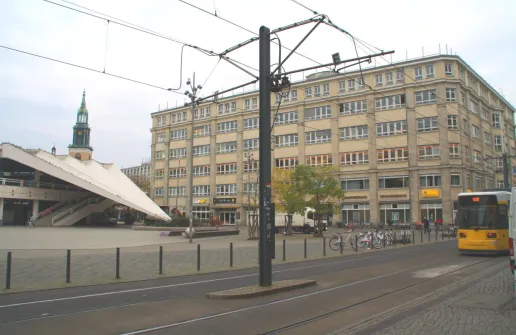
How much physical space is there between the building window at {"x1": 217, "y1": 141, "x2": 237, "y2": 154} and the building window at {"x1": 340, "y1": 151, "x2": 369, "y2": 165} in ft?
68.5

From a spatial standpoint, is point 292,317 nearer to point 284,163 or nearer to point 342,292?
point 342,292

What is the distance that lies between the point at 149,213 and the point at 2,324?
42.4 meters

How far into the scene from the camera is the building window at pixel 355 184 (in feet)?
197

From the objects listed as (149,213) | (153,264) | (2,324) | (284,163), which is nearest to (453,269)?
(153,264)

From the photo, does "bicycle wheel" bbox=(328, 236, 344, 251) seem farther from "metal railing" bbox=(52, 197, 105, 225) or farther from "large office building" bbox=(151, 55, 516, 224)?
"metal railing" bbox=(52, 197, 105, 225)

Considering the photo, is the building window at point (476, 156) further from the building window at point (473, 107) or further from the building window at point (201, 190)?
the building window at point (201, 190)

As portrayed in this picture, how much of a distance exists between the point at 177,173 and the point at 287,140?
25380mm

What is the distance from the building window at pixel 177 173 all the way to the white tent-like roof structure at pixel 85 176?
23.2 meters

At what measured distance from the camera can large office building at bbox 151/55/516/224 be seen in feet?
181

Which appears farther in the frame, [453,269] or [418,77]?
[418,77]

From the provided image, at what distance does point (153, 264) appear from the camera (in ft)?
53.7

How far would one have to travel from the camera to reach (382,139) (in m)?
59.3

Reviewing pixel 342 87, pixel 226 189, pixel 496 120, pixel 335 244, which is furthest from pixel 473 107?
pixel 335 244

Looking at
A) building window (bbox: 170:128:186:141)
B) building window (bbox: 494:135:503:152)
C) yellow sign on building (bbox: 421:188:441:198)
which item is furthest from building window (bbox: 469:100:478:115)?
building window (bbox: 170:128:186:141)
